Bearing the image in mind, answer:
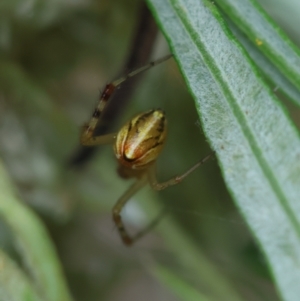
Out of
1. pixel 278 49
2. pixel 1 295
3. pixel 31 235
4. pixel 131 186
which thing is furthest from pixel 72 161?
pixel 278 49

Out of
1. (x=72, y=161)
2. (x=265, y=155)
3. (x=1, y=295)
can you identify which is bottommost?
(x=72, y=161)

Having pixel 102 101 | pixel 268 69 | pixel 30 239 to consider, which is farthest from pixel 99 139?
pixel 268 69

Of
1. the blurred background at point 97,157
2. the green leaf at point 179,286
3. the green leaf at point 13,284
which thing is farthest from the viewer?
the blurred background at point 97,157

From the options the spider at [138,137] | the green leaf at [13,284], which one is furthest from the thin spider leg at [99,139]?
the green leaf at [13,284]

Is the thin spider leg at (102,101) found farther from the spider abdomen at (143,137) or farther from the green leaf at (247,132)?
the green leaf at (247,132)

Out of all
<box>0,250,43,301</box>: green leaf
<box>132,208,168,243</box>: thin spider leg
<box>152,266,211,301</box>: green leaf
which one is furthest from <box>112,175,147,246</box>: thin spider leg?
<box>0,250,43,301</box>: green leaf

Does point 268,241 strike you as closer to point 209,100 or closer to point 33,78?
point 209,100

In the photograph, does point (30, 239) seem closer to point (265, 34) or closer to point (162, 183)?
point (162, 183)
